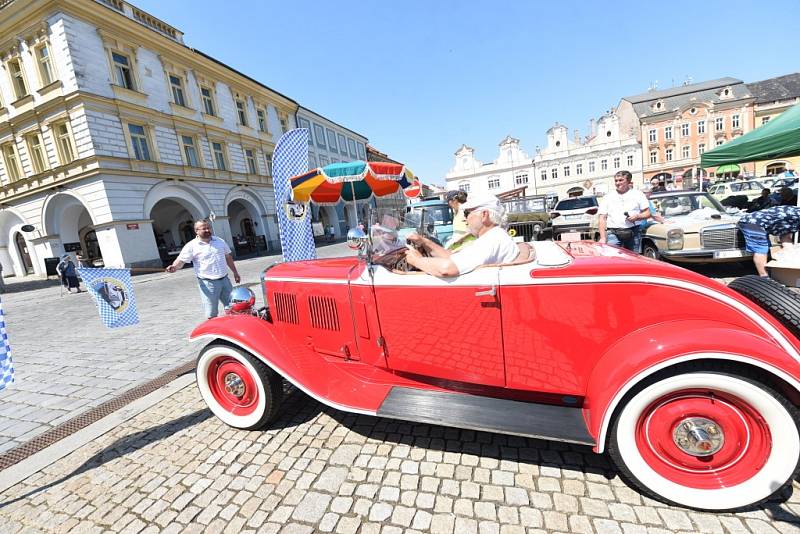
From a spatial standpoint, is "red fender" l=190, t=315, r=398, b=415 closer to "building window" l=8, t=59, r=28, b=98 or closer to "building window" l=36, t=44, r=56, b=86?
"building window" l=36, t=44, r=56, b=86

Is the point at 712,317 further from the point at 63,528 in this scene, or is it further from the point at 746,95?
the point at 746,95

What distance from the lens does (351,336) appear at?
2.43 meters

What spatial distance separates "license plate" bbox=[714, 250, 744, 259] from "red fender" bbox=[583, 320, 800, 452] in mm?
5062

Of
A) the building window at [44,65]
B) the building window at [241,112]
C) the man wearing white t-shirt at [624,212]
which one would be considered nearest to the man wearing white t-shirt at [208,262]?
the man wearing white t-shirt at [624,212]

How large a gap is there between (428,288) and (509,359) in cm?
64

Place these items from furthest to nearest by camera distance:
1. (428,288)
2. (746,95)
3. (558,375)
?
(746,95), (428,288), (558,375)

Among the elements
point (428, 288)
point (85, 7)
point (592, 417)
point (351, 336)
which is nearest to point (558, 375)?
point (592, 417)

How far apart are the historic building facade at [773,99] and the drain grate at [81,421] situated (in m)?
Answer: 55.6

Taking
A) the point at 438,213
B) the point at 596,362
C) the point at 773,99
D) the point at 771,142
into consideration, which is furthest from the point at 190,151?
the point at 773,99

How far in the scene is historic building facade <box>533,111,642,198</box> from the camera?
4259 centimetres

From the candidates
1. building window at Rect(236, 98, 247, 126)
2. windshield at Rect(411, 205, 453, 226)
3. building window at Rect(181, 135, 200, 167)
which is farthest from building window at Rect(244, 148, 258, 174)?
windshield at Rect(411, 205, 453, 226)

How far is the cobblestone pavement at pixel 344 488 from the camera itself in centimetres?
163

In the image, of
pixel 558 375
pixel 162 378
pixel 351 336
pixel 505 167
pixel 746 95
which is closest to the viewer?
pixel 558 375

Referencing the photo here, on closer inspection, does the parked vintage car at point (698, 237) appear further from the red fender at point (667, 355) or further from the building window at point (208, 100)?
the building window at point (208, 100)
